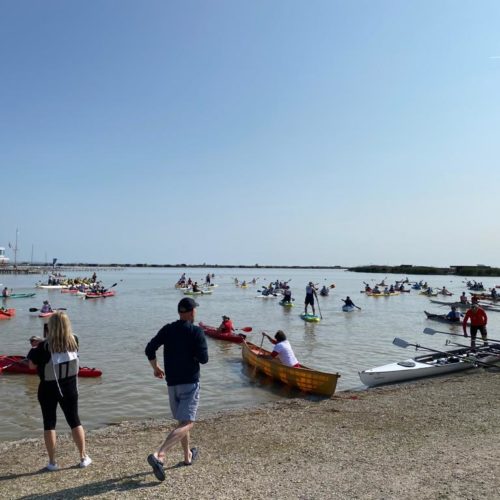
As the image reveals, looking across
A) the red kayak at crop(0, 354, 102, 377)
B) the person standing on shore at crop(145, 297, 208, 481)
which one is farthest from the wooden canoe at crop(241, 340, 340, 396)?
the person standing on shore at crop(145, 297, 208, 481)

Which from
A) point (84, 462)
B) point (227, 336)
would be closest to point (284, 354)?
point (84, 462)

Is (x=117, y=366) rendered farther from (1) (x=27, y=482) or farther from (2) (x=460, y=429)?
(2) (x=460, y=429)

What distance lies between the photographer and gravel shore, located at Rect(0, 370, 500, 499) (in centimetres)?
513

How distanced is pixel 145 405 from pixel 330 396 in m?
4.38

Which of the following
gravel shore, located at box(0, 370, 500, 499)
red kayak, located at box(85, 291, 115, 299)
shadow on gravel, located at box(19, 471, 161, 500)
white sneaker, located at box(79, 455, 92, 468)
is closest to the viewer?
shadow on gravel, located at box(19, 471, 161, 500)

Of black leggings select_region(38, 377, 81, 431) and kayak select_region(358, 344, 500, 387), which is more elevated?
black leggings select_region(38, 377, 81, 431)

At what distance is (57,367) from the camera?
5375mm

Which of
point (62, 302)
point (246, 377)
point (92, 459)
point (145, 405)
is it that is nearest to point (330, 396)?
point (246, 377)

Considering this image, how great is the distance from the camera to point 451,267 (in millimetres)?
142375

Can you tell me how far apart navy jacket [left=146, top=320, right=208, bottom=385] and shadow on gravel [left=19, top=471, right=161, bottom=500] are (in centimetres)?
119


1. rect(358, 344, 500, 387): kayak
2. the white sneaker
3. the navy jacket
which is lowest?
rect(358, 344, 500, 387): kayak

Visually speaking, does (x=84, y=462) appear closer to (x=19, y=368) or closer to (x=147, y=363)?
(x=19, y=368)

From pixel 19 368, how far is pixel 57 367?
9.14m

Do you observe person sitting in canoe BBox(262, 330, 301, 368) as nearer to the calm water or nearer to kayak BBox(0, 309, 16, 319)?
the calm water
